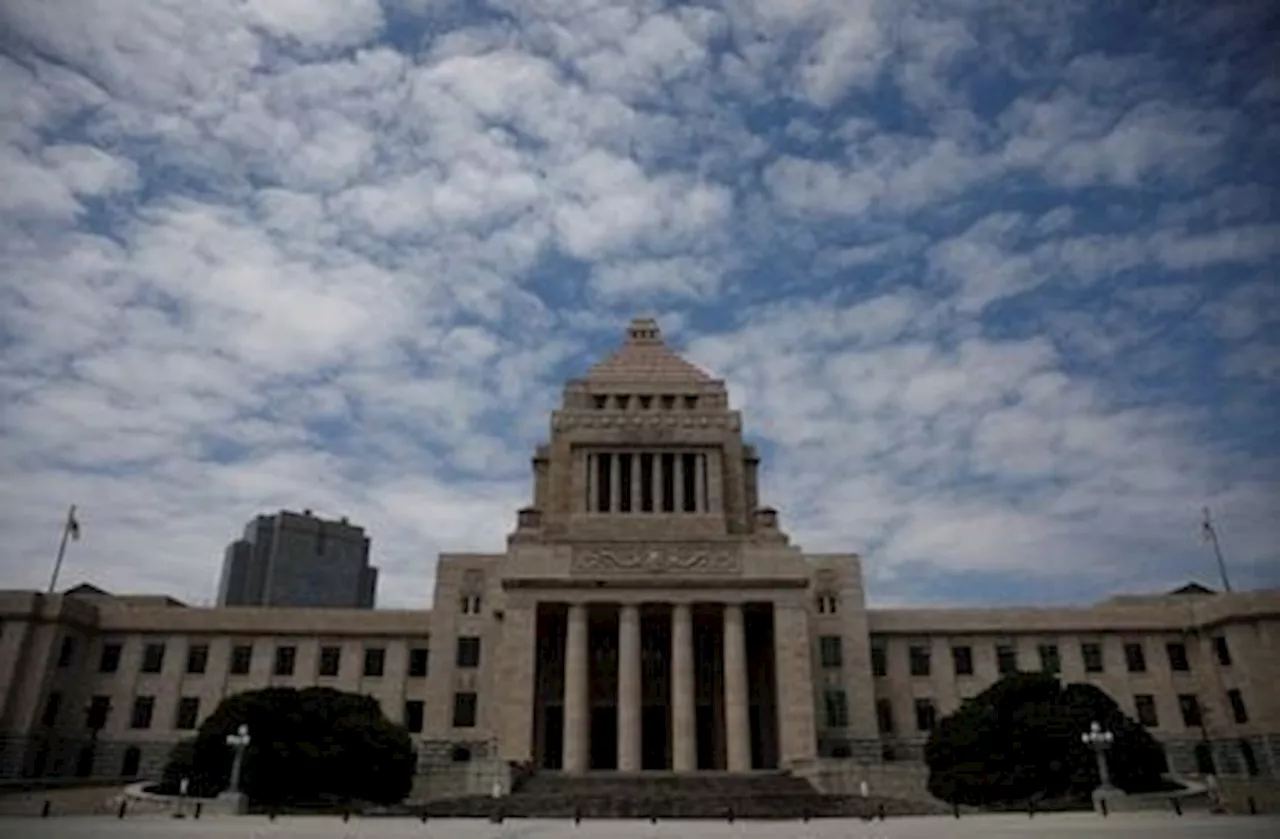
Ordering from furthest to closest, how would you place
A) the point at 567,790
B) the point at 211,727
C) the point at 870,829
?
the point at 567,790
the point at 211,727
the point at 870,829

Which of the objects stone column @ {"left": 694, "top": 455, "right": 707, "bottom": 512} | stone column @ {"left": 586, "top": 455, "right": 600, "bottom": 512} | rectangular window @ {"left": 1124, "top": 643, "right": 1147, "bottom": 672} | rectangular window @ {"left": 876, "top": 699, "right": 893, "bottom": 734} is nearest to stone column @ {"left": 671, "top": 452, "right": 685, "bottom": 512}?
stone column @ {"left": 694, "top": 455, "right": 707, "bottom": 512}

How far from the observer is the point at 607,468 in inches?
2391

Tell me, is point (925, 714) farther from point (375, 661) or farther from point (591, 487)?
point (375, 661)

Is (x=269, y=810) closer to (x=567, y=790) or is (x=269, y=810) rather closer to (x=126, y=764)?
(x=567, y=790)

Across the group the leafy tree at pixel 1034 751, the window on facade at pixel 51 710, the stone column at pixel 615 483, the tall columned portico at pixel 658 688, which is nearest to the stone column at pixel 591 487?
the stone column at pixel 615 483

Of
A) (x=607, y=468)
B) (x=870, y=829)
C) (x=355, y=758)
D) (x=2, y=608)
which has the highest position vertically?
(x=607, y=468)

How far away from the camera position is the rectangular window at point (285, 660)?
193ft

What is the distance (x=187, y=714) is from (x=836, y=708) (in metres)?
37.4

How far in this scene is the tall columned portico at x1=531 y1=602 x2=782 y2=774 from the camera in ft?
157

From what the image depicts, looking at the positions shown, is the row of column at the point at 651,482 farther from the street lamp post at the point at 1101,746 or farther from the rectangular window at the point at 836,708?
the street lamp post at the point at 1101,746

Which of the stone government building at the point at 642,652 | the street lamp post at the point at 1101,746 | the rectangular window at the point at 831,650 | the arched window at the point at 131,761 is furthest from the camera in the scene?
the rectangular window at the point at 831,650

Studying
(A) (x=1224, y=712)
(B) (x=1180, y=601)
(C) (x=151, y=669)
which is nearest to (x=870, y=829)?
(A) (x=1224, y=712)

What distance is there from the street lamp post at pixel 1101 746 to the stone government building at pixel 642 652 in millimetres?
14505

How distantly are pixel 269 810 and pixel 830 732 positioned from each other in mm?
30820
